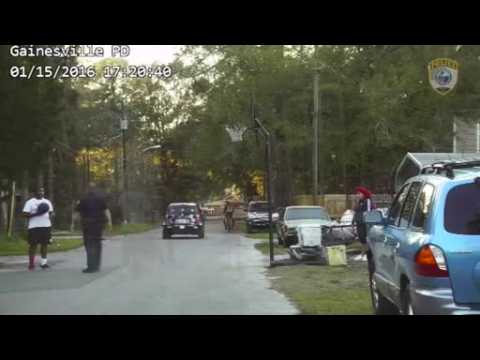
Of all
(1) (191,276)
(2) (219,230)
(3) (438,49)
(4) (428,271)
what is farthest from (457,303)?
(2) (219,230)

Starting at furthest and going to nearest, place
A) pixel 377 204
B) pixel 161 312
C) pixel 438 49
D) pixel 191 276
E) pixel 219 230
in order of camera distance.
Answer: pixel 219 230 → pixel 377 204 → pixel 191 276 → pixel 438 49 → pixel 161 312

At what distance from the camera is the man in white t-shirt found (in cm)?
1488

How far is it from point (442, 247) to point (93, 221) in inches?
329

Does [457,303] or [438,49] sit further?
[438,49]

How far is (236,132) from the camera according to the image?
19.1 meters

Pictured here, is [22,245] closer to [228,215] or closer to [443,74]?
[228,215]

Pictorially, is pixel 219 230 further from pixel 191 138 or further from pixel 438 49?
pixel 438 49

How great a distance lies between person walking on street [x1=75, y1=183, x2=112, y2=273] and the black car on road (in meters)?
9.06

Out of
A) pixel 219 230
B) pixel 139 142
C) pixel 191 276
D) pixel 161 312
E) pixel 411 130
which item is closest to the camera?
pixel 161 312

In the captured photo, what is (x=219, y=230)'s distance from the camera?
26.1 m

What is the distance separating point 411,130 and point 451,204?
772cm

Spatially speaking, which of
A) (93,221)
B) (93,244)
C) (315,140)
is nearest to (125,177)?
(93,244)

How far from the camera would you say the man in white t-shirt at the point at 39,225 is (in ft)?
48.8

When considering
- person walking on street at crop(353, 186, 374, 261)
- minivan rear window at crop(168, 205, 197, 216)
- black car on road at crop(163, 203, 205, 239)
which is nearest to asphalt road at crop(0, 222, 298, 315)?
person walking on street at crop(353, 186, 374, 261)
